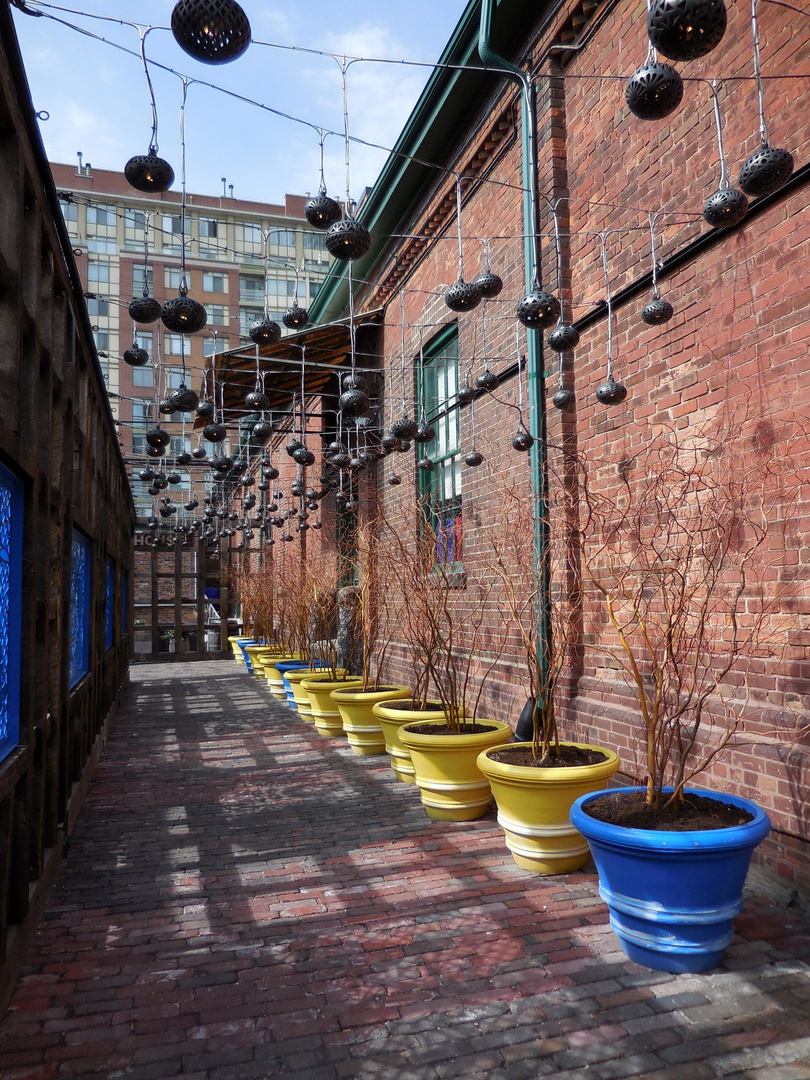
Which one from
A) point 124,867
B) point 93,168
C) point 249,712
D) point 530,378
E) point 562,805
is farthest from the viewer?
point 93,168

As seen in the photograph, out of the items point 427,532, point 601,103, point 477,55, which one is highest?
point 477,55

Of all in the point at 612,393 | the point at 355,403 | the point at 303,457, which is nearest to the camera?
the point at 612,393

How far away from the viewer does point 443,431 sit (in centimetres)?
928

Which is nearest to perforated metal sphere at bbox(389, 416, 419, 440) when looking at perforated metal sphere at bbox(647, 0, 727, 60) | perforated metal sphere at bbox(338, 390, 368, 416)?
perforated metal sphere at bbox(338, 390, 368, 416)

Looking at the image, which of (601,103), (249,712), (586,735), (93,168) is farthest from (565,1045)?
(93,168)

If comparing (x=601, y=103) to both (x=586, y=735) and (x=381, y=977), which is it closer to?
(x=586, y=735)

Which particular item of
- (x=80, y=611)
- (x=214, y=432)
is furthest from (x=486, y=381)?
(x=80, y=611)

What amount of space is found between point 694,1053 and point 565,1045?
43 centimetres

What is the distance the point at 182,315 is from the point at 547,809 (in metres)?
3.35

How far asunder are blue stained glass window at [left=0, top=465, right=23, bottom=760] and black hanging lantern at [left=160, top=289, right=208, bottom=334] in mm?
1234

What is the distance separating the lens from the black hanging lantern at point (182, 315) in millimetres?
3961

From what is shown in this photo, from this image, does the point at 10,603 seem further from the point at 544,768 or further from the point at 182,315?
the point at 544,768

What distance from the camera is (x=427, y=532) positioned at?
687 cm

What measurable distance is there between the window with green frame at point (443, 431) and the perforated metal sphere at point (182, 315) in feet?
14.7
